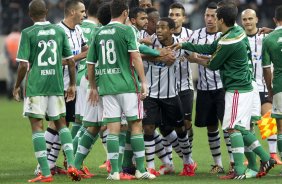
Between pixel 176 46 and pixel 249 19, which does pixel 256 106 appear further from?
pixel 249 19

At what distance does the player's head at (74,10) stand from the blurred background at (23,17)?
15.4 metres

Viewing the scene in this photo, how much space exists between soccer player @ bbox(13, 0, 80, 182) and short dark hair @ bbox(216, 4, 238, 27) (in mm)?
2143

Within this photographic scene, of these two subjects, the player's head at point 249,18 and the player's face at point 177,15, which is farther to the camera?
the player's head at point 249,18

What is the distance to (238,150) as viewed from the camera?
14.2m

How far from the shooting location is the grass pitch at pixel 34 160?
1450 centimetres

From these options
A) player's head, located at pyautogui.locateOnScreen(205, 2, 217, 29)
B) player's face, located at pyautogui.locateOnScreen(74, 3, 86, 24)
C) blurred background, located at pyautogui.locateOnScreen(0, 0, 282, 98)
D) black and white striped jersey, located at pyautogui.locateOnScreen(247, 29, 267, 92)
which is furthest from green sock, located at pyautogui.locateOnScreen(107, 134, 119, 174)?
blurred background, located at pyautogui.locateOnScreen(0, 0, 282, 98)

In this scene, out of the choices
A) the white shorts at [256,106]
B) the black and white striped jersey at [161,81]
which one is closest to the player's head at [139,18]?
the black and white striped jersey at [161,81]

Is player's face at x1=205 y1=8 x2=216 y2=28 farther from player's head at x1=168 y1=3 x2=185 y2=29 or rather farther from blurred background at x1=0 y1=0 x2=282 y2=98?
blurred background at x1=0 y1=0 x2=282 y2=98

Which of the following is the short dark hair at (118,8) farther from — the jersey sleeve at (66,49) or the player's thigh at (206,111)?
the player's thigh at (206,111)

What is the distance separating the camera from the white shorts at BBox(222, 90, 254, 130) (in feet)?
47.0

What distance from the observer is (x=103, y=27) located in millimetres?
14180

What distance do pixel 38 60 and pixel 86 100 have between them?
3.92ft

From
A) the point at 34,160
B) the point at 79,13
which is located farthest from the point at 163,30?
the point at 34,160

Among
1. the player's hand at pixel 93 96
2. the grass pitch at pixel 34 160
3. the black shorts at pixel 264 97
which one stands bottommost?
the grass pitch at pixel 34 160
